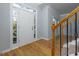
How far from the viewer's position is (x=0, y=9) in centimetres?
322

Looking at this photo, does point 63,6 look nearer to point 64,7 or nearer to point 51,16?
point 64,7

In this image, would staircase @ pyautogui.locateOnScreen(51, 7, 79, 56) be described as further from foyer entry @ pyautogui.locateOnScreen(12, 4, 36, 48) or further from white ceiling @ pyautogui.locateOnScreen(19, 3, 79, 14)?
foyer entry @ pyautogui.locateOnScreen(12, 4, 36, 48)

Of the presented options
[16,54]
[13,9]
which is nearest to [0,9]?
[13,9]

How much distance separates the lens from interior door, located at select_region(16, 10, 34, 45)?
3449mm

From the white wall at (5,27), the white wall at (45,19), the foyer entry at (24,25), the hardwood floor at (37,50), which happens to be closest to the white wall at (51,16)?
the white wall at (45,19)

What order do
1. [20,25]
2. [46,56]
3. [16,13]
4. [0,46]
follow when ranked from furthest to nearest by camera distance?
[20,25]
[16,13]
[0,46]
[46,56]

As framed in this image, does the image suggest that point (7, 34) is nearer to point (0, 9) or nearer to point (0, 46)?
point (0, 46)

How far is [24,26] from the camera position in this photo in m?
3.68

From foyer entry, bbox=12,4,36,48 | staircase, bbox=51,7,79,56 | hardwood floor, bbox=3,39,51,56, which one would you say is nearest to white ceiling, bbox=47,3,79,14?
staircase, bbox=51,7,79,56

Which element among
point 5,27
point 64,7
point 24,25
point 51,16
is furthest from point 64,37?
point 5,27

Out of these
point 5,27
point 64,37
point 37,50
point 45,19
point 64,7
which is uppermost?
point 64,7

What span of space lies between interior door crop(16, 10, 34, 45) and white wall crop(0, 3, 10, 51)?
265mm

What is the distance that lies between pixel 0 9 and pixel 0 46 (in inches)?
33.0

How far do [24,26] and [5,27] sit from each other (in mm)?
508
